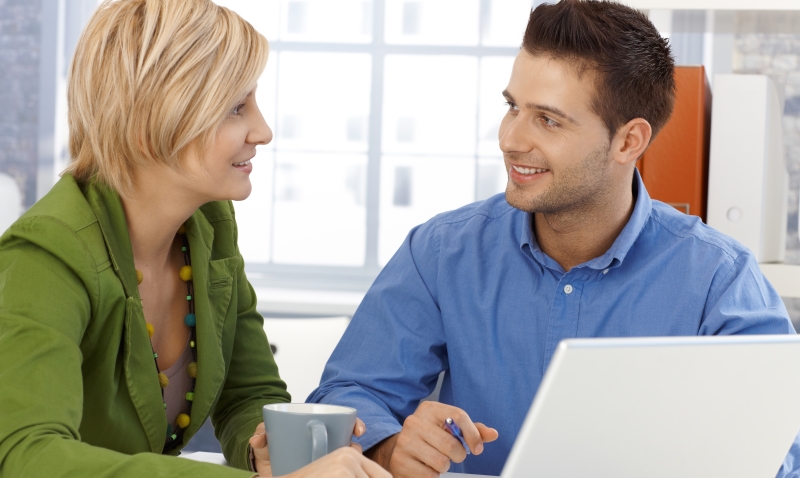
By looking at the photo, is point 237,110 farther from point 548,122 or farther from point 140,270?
point 548,122

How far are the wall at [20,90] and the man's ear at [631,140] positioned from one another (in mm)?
2415

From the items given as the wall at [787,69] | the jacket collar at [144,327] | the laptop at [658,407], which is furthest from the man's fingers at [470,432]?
the wall at [787,69]

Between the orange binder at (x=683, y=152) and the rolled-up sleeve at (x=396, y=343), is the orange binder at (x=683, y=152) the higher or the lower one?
the higher one

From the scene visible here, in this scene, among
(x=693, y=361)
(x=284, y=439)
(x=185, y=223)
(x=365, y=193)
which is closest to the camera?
(x=693, y=361)

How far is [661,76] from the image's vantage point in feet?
4.44

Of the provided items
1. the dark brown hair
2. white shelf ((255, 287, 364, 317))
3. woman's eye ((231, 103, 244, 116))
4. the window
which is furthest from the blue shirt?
the window

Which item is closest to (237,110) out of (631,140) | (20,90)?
(631,140)

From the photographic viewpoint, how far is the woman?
88cm

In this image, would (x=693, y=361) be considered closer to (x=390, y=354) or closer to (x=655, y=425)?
(x=655, y=425)

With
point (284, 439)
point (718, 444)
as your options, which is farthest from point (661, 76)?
point (284, 439)

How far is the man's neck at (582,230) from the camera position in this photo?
1.32 metres

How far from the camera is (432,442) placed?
94cm

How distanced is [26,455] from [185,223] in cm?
49

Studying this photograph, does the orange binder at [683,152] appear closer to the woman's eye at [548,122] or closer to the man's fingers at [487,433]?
the woman's eye at [548,122]
